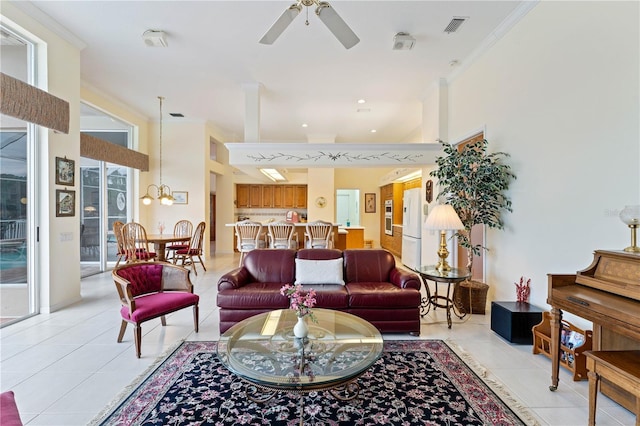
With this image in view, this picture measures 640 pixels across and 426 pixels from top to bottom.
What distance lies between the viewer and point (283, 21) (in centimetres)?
232

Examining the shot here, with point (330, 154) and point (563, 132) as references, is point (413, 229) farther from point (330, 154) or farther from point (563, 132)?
point (563, 132)

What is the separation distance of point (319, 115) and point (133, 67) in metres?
3.61

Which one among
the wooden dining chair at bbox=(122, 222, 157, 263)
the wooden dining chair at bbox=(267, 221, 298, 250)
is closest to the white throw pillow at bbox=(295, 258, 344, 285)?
the wooden dining chair at bbox=(267, 221, 298, 250)

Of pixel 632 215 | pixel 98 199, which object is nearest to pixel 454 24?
pixel 632 215

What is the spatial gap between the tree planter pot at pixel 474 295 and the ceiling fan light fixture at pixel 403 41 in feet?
10.1

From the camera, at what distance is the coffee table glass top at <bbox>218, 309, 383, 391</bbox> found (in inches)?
61.0

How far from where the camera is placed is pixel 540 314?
2787 mm

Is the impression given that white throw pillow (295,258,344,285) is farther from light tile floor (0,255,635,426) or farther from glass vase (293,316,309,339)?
glass vase (293,316,309,339)

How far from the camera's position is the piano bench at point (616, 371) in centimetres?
143

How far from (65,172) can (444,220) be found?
495 cm

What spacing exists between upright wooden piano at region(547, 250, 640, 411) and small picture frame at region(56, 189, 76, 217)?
5.43m

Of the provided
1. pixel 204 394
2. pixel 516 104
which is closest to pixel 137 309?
pixel 204 394

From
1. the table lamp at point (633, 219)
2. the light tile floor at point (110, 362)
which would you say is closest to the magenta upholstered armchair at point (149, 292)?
the light tile floor at point (110, 362)

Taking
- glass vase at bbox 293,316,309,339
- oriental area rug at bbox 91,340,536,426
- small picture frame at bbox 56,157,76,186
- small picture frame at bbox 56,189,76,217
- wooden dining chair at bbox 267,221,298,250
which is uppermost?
small picture frame at bbox 56,157,76,186
